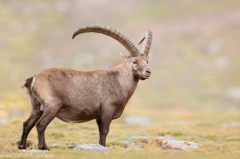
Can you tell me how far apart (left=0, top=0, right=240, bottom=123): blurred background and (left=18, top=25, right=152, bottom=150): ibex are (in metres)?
32.1

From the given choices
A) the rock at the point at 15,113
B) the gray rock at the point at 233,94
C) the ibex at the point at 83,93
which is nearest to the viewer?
the ibex at the point at 83,93

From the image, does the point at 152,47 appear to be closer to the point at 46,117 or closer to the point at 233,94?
the point at 233,94

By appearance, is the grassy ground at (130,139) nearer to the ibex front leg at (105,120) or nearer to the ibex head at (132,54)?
the ibex front leg at (105,120)

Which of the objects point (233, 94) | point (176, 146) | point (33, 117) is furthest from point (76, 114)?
point (233, 94)

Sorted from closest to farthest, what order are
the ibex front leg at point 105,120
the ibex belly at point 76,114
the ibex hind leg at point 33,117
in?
the ibex hind leg at point 33,117
the ibex belly at point 76,114
the ibex front leg at point 105,120

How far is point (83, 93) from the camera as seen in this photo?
15.8m

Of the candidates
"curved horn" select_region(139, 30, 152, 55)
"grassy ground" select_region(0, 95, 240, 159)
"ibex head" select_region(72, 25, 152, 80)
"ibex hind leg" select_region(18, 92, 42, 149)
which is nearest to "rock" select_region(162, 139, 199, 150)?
"grassy ground" select_region(0, 95, 240, 159)

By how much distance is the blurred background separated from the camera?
215 feet

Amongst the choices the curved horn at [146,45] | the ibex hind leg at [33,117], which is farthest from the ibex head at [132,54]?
the ibex hind leg at [33,117]

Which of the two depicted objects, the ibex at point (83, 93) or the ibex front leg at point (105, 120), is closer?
the ibex at point (83, 93)

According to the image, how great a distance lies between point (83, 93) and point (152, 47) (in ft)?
235

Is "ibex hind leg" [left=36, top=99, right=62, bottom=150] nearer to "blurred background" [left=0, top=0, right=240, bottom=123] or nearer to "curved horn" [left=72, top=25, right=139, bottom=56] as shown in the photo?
"curved horn" [left=72, top=25, right=139, bottom=56]

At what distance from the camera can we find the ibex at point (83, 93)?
14.8 m

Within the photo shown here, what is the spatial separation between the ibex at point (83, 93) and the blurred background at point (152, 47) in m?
32.1
